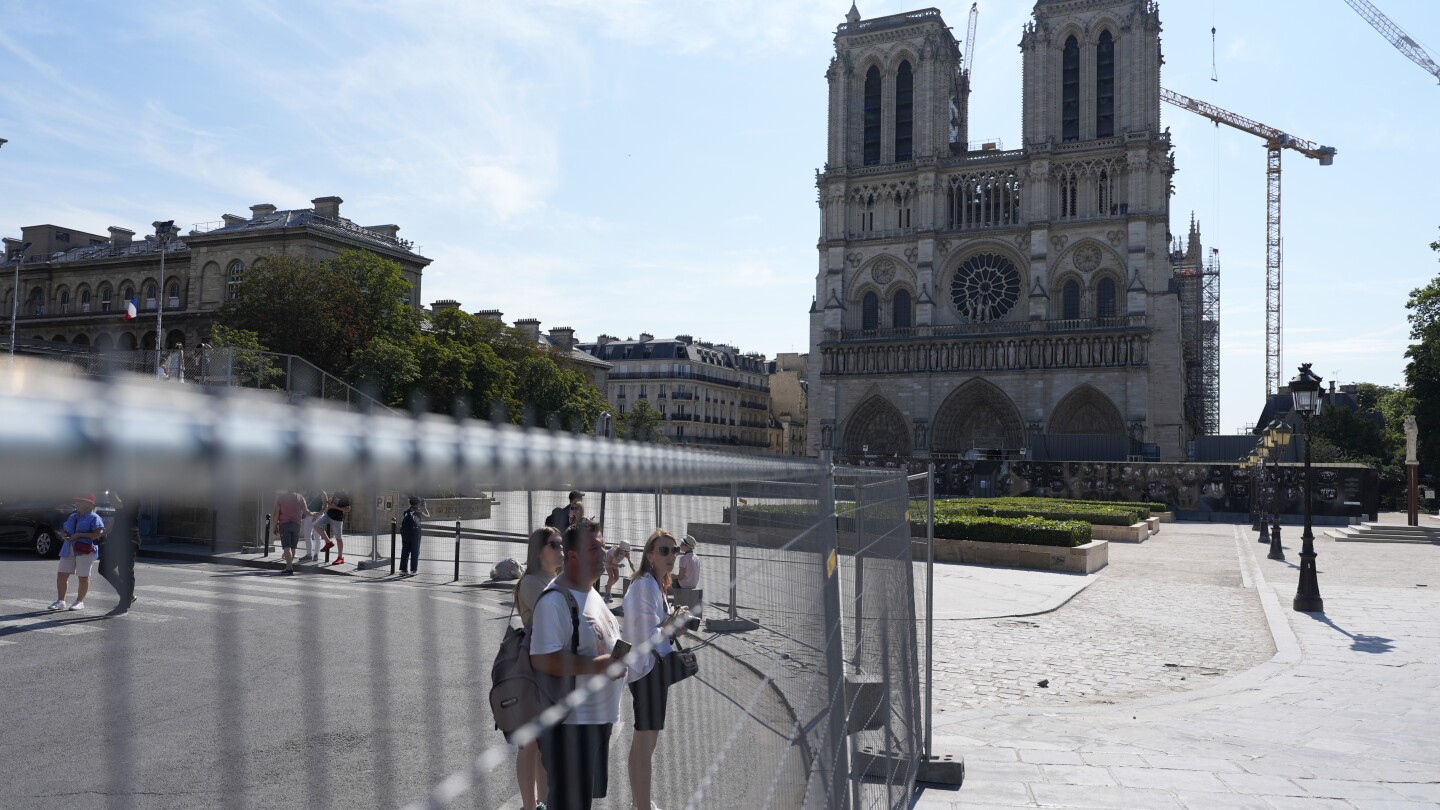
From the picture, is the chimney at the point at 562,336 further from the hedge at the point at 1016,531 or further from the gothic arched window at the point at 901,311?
the hedge at the point at 1016,531

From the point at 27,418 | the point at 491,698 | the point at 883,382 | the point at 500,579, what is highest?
the point at 883,382

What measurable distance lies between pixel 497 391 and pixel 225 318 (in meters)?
11.0

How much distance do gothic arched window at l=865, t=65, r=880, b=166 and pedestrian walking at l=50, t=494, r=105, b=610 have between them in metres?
67.1

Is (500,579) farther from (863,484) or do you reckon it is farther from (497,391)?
(497,391)

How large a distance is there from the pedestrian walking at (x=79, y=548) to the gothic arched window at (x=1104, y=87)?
64.8 meters

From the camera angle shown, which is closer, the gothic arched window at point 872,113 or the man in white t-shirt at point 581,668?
the man in white t-shirt at point 581,668

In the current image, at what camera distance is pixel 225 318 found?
135 feet

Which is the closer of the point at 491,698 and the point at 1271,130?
the point at 491,698

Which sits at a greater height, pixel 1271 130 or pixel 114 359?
pixel 1271 130

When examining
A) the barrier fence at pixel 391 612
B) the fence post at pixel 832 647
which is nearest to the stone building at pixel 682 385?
the fence post at pixel 832 647

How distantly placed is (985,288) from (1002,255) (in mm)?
2136

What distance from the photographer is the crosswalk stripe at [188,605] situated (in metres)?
1.09

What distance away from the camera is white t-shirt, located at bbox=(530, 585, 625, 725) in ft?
5.87

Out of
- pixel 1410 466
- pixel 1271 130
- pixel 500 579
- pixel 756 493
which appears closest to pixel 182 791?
pixel 500 579
